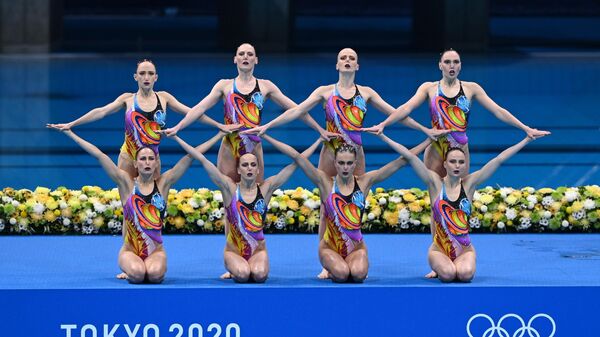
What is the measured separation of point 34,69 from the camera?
2017 centimetres

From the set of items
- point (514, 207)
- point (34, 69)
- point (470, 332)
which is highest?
point (34, 69)

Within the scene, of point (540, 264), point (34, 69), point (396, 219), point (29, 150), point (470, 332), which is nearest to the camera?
point (470, 332)

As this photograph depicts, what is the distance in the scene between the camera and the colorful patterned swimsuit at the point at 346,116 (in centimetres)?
741

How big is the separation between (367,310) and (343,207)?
67 centimetres

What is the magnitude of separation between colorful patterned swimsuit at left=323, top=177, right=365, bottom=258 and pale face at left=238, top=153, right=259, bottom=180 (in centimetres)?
47

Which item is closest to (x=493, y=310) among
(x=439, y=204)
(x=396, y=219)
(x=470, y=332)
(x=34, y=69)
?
(x=470, y=332)

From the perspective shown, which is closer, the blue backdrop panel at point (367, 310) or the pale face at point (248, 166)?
the blue backdrop panel at point (367, 310)

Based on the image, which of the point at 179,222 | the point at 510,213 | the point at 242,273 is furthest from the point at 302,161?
the point at 510,213

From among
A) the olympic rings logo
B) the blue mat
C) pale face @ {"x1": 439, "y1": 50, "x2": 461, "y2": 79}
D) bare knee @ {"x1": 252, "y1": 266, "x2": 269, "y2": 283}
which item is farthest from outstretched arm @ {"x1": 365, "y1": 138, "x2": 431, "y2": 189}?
the olympic rings logo

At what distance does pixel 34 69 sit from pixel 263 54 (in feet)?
14.9

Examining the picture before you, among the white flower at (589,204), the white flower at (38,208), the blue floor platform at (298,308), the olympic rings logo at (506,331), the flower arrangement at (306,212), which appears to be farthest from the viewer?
the white flower at (589,204)

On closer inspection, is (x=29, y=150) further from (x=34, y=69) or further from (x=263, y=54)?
(x=263, y=54)

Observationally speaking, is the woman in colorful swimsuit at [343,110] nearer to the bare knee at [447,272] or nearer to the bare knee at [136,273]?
the bare knee at [447,272]

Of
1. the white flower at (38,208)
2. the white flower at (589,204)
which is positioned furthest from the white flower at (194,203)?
the white flower at (589,204)
